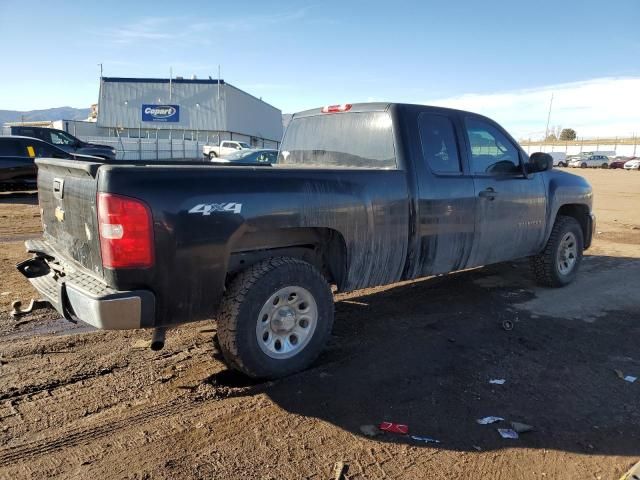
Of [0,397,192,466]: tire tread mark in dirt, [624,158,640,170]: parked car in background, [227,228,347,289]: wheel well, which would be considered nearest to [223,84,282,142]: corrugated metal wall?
[624,158,640,170]: parked car in background

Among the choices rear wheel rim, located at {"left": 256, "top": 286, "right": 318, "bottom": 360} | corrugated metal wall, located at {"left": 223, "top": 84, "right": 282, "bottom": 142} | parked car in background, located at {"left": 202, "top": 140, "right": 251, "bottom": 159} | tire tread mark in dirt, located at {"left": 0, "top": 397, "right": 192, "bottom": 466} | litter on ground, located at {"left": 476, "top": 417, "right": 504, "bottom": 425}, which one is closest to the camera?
tire tread mark in dirt, located at {"left": 0, "top": 397, "right": 192, "bottom": 466}

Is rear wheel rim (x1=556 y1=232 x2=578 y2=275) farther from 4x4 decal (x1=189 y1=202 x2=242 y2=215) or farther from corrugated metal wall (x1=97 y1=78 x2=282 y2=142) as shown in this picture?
corrugated metal wall (x1=97 y1=78 x2=282 y2=142)

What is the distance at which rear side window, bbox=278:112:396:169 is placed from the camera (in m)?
4.62

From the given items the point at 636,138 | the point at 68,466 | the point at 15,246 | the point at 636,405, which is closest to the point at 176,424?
the point at 68,466

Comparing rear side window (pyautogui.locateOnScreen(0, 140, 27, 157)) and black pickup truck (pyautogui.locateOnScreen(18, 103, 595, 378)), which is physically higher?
rear side window (pyautogui.locateOnScreen(0, 140, 27, 157))

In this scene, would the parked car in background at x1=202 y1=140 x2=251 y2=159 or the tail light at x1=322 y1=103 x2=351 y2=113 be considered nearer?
the tail light at x1=322 y1=103 x2=351 y2=113

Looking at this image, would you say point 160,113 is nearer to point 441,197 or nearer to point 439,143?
point 439,143

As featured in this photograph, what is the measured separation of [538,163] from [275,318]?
141 inches

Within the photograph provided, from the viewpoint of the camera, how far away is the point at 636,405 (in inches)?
140

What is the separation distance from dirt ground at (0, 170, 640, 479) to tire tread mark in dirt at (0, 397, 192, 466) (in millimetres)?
10

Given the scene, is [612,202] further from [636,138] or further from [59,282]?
[636,138]

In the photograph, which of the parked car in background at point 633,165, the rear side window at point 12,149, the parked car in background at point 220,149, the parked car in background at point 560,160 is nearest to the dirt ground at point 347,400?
the rear side window at point 12,149

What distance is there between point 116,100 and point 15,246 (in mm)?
48402

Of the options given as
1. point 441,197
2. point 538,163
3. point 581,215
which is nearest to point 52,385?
point 441,197
